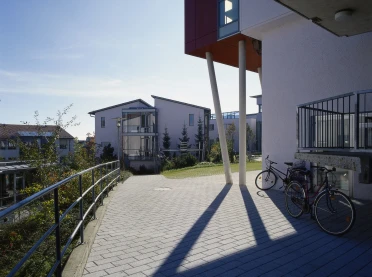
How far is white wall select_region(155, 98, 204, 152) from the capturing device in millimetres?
36438

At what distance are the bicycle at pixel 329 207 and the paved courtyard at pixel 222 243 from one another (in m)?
0.19

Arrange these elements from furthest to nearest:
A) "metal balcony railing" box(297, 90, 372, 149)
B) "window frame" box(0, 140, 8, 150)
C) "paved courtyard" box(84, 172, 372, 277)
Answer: "window frame" box(0, 140, 8, 150)
"metal balcony railing" box(297, 90, 372, 149)
"paved courtyard" box(84, 172, 372, 277)

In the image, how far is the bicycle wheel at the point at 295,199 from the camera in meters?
6.39

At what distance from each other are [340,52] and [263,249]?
678cm

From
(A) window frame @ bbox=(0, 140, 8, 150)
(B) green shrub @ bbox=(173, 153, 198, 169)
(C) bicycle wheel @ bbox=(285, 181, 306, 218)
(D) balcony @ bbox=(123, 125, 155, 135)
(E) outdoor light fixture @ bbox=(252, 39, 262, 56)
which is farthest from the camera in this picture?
(A) window frame @ bbox=(0, 140, 8, 150)

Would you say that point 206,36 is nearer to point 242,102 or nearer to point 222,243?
point 242,102

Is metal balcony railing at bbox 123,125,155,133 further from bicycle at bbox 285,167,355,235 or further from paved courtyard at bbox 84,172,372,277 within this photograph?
bicycle at bbox 285,167,355,235

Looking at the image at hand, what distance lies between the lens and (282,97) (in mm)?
10461

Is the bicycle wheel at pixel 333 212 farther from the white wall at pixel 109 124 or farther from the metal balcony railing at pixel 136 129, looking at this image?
the white wall at pixel 109 124

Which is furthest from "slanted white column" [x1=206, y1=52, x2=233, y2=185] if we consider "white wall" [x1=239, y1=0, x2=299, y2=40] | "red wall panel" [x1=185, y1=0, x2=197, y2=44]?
"white wall" [x1=239, y1=0, x2=299, y2=40]

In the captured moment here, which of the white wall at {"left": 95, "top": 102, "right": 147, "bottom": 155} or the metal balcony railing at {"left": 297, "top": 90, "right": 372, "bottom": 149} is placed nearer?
the metal balcony railing at {"left": 297, "top": 90, "right": 372, "bottom": 149}

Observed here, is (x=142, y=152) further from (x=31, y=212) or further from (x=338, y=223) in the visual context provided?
(x=338, y=223)

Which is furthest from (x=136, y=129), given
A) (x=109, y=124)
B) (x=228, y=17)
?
(x=228, y=17)

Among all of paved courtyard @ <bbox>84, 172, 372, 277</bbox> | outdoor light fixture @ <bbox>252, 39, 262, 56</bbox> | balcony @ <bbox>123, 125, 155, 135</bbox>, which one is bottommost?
paved courtyard @ <bbox>84, 172, 372, 277</bbox>
